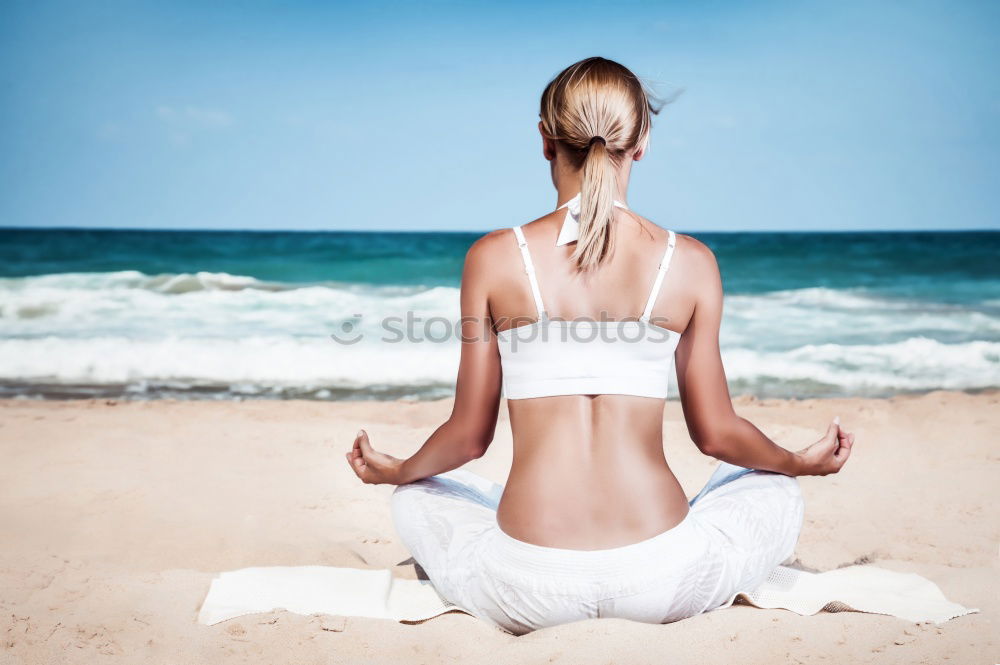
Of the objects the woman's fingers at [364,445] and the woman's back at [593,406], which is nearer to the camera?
the woman's back at [593,406]

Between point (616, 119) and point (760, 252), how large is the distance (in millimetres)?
25729

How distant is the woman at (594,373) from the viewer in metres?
1.99

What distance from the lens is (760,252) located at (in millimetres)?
26109

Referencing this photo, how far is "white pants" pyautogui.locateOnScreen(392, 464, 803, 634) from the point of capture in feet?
6.64

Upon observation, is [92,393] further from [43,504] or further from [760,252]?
[760,252]

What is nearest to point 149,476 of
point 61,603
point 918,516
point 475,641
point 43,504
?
point 43,504

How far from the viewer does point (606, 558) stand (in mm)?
1991

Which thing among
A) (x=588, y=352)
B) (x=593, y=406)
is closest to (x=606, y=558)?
(x=593, y=406)

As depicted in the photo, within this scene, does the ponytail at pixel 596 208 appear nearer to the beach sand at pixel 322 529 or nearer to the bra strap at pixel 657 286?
the bra strap at pixel 657 286

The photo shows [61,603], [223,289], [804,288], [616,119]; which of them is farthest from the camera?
[804,288]

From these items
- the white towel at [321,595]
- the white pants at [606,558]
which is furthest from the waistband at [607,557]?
the white towel at [321,595]

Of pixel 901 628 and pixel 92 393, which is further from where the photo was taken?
pixel 92 393

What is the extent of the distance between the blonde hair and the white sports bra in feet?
0.54

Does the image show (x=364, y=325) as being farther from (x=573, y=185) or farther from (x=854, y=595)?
(x=573, y=185)
